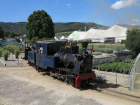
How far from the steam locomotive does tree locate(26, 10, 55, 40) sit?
26.7m

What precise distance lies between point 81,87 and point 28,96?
3388mm

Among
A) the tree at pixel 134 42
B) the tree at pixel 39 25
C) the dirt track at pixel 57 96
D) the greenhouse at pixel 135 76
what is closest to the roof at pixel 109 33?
the tree at pixel 39 25

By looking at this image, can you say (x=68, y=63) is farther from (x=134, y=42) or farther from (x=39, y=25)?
(x=39, y=25)

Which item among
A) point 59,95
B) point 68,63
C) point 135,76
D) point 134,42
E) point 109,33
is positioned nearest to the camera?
point 59,95

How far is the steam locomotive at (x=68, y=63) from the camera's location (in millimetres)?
8648

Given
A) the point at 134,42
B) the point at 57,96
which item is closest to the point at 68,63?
the point at 57,96

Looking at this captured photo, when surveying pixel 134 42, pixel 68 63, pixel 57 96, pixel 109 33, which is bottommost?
pixel 57 96

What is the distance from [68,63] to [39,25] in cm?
3167

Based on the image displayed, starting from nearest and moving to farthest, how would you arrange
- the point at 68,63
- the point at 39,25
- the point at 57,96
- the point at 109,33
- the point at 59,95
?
the point at 57,96
the point at 59,95
the point at 68,63
the point at 39,25
the point at 109,33

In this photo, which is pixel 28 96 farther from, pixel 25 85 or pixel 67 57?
pixel 67 57

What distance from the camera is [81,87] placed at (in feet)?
29.7

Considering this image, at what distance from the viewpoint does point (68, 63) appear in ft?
31.5

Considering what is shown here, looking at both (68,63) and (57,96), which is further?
(68,63)

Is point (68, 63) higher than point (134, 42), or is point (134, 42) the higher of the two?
point (134, 42)
